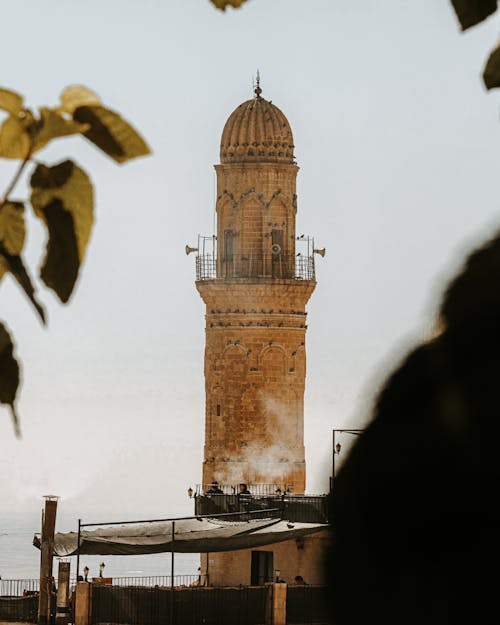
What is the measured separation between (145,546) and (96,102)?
2632cm

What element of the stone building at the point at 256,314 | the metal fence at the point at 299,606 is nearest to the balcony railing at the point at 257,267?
the stone building at the point at 256,314

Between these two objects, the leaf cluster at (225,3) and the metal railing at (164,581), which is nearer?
the leaf cluster at (225,3)

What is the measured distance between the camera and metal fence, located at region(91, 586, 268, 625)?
24.2 metres

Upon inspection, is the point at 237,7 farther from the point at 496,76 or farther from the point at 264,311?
the point at 264,311

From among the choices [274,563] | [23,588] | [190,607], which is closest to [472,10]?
[190,607]

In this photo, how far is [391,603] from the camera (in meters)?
0.76

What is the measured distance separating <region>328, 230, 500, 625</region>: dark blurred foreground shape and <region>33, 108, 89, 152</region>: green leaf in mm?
216

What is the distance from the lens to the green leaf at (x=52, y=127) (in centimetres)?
86

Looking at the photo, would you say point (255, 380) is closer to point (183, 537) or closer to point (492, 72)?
point (183, 537)

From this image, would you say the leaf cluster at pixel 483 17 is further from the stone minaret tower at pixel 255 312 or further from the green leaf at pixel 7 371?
the stone minaret tower at pixel 255 312

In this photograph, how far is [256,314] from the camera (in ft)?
142

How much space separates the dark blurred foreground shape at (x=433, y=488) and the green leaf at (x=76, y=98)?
0.23 metres

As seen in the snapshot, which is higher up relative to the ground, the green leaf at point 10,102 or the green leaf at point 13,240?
the green leaf at point 10,102

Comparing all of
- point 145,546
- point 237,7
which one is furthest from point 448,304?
point 145,546
